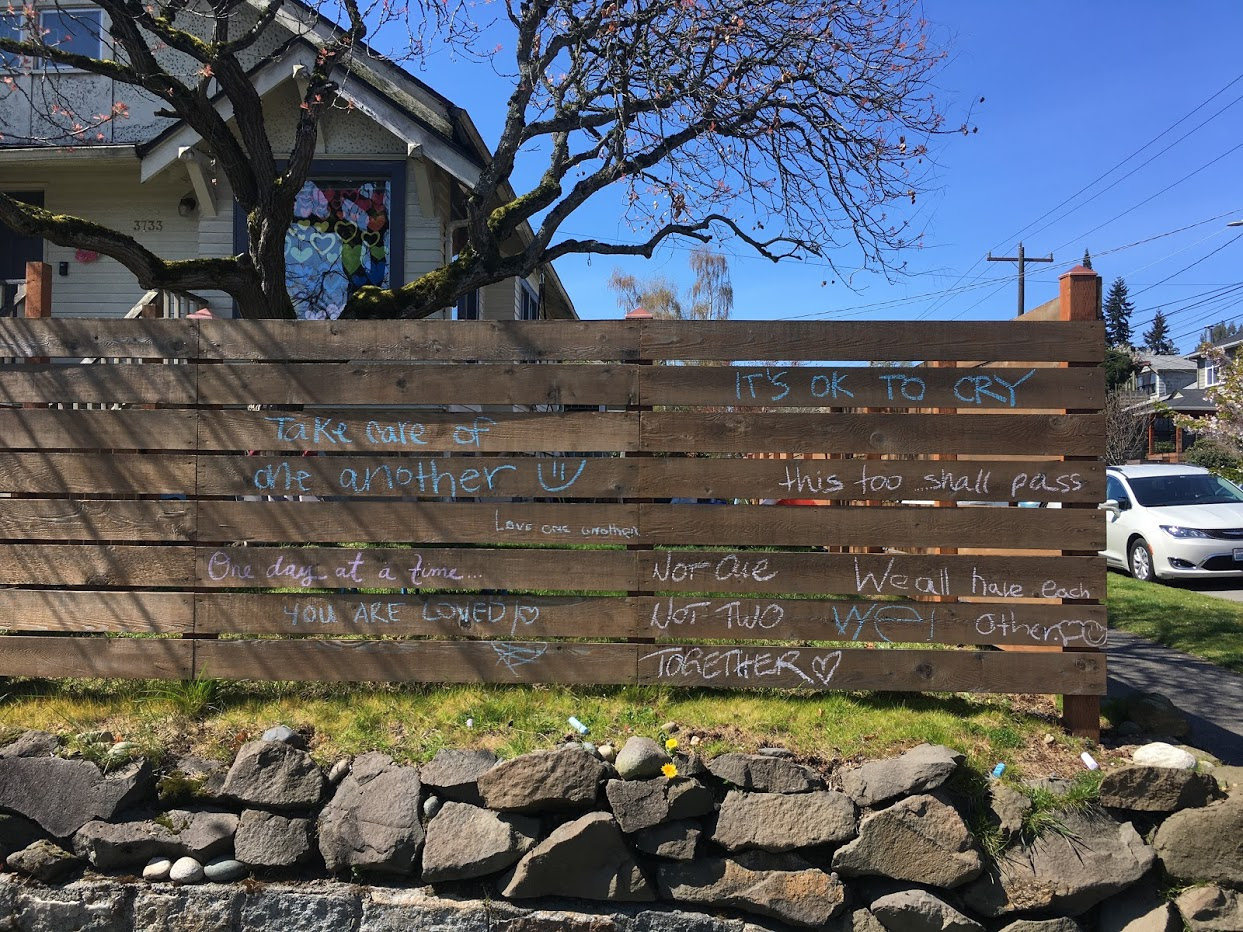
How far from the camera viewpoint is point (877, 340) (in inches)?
155

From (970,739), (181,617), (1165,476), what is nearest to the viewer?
(970,739)

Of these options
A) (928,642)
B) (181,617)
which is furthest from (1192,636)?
(181,617)

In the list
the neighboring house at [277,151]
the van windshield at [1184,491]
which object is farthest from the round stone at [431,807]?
the van windshield at [1184,491]

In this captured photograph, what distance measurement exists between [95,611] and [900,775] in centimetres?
381

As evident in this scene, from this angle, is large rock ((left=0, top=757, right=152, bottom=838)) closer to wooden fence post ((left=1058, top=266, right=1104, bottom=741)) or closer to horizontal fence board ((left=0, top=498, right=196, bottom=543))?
horizontal fence board ((left=0, top=498, right=196, bottom=543))

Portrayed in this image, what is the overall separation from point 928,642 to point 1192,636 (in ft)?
13.6

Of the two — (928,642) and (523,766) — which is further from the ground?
(928,642)

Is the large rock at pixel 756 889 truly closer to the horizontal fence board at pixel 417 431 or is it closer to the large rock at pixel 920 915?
the large rock at pixel 920 915

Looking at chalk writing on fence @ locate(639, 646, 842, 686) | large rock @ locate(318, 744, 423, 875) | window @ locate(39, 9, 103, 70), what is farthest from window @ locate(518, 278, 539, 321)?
large rock @ locate(318, 744, 423, 875)

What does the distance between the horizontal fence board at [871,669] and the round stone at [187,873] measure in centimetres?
202

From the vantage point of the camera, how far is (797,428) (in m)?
3.95

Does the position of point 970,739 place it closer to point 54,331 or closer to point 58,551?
point 58,551

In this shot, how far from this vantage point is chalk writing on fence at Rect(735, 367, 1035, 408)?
392cm

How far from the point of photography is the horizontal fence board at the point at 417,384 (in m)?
3.99
